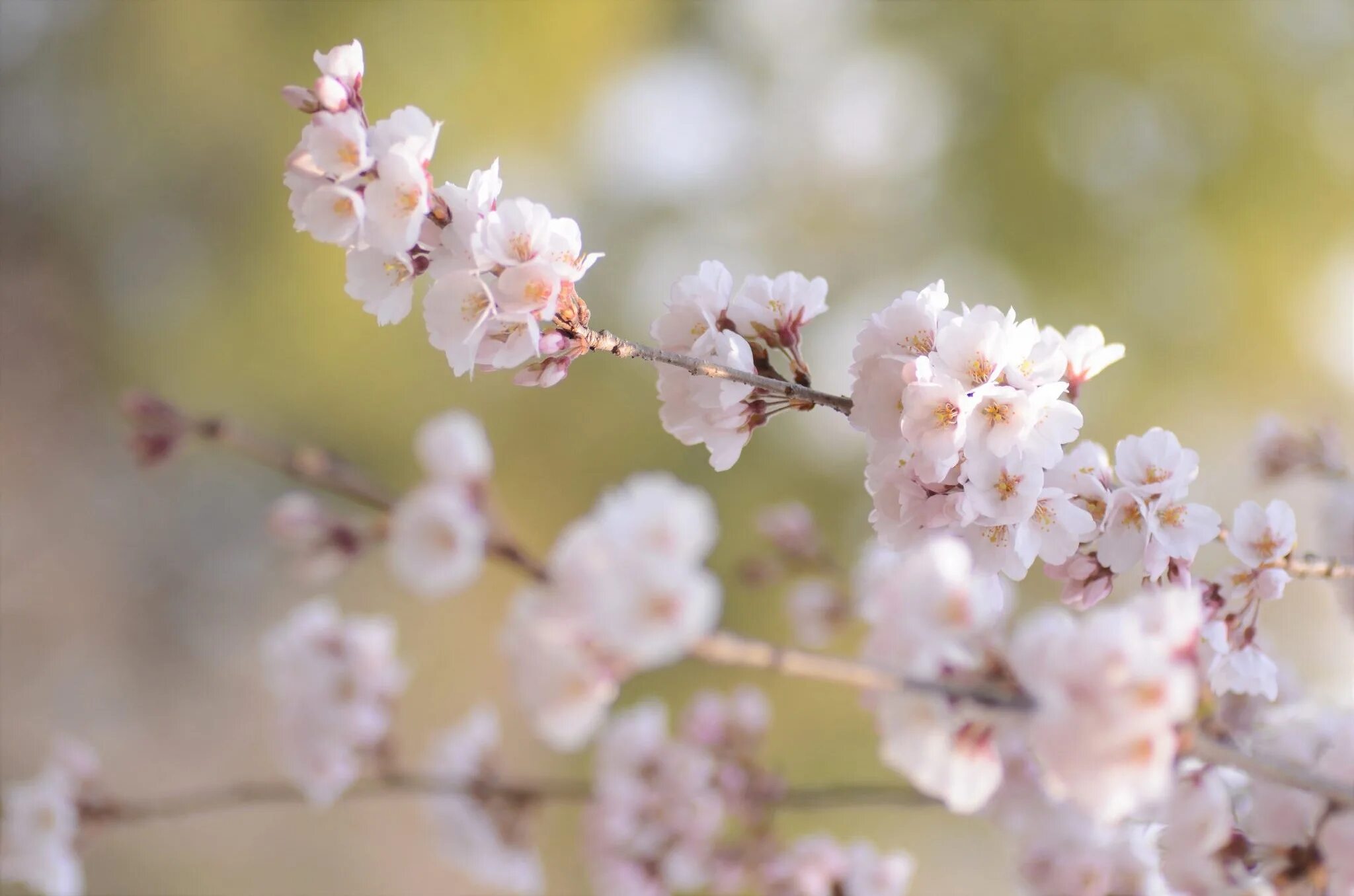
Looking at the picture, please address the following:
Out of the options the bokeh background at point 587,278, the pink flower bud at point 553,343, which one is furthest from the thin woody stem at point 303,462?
the bokeh background at point 587,278

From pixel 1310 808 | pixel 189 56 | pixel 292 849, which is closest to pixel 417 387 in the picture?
pixel 189 56

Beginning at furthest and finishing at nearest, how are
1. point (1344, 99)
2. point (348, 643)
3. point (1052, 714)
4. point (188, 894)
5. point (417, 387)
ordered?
1. point (417, 387)
2. point (1344, 99)
3. point (188, 894)
4. point (348, 643)
5. point (1052, 714)

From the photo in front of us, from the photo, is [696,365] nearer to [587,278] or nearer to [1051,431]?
[1051,431]

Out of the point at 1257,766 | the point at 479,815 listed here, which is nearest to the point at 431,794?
the point at 479,815

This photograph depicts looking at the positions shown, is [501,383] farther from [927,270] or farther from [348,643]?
[348,643]

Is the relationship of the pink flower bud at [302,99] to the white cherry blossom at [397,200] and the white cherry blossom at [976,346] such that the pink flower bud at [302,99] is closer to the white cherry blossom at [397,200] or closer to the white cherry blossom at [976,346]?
the white cherry blossom at [397,200]
